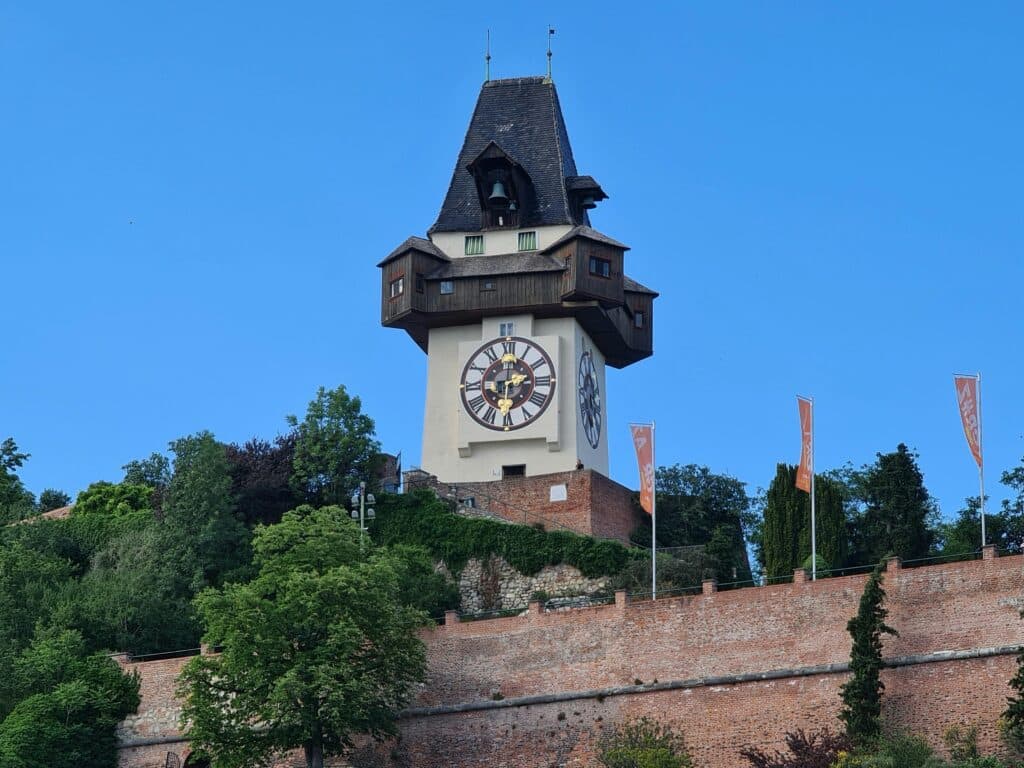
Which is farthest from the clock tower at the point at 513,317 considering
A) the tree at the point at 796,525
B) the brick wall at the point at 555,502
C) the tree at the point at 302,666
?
the tree at the point at 302,666

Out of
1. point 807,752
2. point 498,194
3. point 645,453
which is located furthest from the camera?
point 498,194

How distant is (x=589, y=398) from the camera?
65375mm

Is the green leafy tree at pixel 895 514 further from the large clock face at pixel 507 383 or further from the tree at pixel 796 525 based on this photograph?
the large clock face at pixel 507 383

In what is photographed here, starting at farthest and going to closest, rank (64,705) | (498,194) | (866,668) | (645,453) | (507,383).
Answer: (498,194) < (507,383) < (645,453) < (64,705) < (866,668)

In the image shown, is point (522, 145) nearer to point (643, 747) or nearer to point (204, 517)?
point (204, 517)

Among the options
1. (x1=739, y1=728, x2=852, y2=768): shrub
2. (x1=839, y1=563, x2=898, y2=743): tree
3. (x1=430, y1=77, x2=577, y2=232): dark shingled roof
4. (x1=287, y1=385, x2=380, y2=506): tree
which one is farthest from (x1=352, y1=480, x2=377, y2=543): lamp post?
(x1=839, y1=563, x2=898, y2=743): tree

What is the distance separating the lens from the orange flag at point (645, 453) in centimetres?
5609

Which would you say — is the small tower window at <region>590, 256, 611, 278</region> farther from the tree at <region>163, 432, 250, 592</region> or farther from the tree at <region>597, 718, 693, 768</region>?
the tree at <region>597, 718, 693, 768</region>

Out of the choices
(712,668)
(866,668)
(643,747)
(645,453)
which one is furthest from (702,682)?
(645,453)

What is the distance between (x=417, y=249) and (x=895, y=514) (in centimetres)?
1605

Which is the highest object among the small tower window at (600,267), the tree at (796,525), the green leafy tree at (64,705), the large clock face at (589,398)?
the small tower window at (600,267)

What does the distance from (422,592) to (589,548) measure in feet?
16.8

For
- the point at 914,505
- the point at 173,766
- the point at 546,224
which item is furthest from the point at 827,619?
the point at 546,224

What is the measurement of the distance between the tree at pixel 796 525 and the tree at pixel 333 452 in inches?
459
